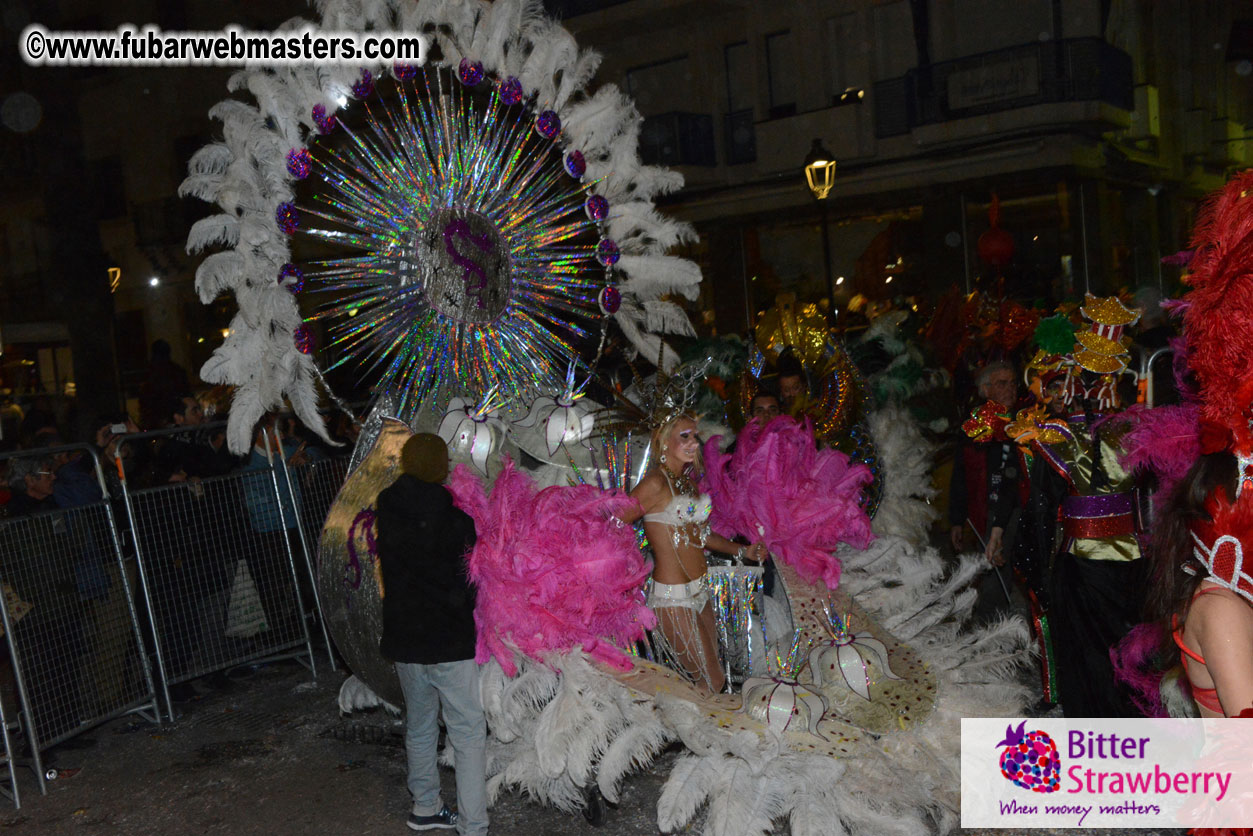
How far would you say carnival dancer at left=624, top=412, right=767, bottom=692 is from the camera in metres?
4.66

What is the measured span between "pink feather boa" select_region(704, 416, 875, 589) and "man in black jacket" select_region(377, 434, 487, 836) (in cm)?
147

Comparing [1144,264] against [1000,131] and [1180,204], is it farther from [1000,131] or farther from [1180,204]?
[1000,131]

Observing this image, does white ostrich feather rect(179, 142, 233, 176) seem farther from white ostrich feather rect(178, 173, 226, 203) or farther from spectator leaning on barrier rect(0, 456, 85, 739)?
spectator leaning on barrier rect(0, 456, 85, 739)

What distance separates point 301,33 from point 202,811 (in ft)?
11.3

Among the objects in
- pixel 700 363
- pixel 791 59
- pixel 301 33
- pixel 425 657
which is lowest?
pixel 425 657

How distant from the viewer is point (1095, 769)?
9.92ft

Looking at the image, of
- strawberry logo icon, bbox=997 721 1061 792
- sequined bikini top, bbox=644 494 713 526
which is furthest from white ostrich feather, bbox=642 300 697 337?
strawberry logo icon, bbox=997 721 1061 792

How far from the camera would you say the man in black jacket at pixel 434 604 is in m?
3.87

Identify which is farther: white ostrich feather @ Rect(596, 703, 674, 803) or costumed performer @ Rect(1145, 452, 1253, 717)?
white ostrich feather @ Rect(596, 703, 674, 803)

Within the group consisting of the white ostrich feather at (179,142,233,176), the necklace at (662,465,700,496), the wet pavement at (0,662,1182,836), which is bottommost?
the wet pavement at (0,662,1182,836)

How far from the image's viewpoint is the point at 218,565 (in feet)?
20.3

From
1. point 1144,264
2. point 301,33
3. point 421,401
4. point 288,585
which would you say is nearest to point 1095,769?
point 421,401

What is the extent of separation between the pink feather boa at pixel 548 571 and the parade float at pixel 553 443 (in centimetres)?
1

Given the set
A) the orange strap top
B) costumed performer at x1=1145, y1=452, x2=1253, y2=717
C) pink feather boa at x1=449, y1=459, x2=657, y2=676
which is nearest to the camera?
costumed performer at x1=1145, y1=452, x2=1253, y2=717
